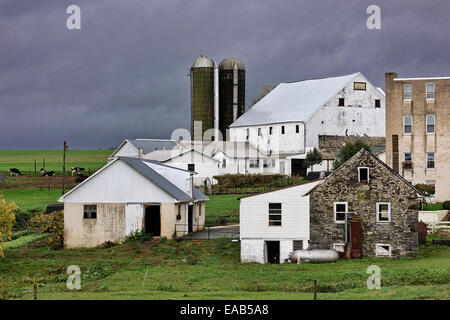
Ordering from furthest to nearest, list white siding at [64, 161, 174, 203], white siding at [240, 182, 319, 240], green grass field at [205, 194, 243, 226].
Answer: green grass field at [205, 194, 243, 226] < white siding at [64, 161, 174, 203] < white siding at [240, 182, 319, 240]

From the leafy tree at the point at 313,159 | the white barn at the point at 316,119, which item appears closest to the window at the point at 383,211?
the leafy tree at the point at 313,159

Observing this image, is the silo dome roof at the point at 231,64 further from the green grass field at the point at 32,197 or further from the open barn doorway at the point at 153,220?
the open barn doorway at the point at 153,220

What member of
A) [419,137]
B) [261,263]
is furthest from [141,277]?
[419,137]

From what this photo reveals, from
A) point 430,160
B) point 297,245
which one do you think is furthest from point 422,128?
point 297,245

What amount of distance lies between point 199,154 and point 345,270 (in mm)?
52488

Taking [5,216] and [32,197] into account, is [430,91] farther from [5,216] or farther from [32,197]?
[32,197]

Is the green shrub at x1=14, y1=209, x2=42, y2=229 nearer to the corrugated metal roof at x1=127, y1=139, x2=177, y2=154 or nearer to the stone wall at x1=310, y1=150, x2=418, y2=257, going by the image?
the stone wall at x1=310, y1=150, x2=418, y2=257

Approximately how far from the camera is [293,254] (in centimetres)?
4638

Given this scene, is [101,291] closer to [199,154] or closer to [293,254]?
[293,254]

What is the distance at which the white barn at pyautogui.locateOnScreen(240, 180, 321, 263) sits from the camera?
48031 mm

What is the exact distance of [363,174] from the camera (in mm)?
48250

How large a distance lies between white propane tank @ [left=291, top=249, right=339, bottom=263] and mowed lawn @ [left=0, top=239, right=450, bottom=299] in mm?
558

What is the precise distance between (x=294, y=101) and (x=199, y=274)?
7054 cm

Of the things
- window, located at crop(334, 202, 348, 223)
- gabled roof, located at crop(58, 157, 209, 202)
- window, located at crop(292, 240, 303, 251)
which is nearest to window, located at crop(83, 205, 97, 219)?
gabled roof, located at crop(58, 157, 209, 202)
